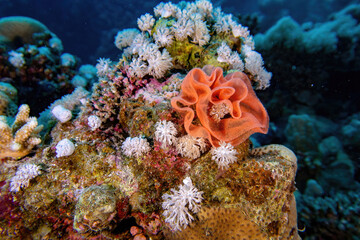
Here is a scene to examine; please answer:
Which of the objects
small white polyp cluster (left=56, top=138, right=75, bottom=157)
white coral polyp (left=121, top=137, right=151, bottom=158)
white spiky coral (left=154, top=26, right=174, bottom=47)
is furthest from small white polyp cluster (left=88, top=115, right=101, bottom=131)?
white spiky coral (left=154, top=26, right=174, bottom=47)

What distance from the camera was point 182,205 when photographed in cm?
234

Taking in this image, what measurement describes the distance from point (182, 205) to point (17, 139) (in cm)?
325

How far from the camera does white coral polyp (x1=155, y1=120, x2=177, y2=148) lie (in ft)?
8.38

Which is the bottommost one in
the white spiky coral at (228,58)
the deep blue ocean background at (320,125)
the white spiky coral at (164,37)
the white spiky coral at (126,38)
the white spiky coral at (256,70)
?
the deep blue ocean background at (320,125)

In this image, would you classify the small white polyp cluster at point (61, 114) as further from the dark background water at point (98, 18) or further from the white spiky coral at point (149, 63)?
the dark background water at point (98, 18)

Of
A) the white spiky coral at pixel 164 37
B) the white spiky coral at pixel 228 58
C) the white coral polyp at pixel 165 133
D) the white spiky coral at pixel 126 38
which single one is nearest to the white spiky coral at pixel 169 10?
the white spiky coral at pixel 164 37

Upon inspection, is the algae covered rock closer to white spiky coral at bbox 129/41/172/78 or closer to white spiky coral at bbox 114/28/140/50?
white spiky coral at bbox 129/41/172/78

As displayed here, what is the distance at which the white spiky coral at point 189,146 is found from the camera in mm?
2574

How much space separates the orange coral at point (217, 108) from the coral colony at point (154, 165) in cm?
2

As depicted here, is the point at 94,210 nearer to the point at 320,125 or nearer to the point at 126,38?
the point at 126,38

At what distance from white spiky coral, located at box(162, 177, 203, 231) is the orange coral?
75 cm

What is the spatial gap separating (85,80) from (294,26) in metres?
11.6

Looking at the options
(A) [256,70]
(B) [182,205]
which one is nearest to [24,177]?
(B) [182,205]

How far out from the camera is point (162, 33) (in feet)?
12.5
